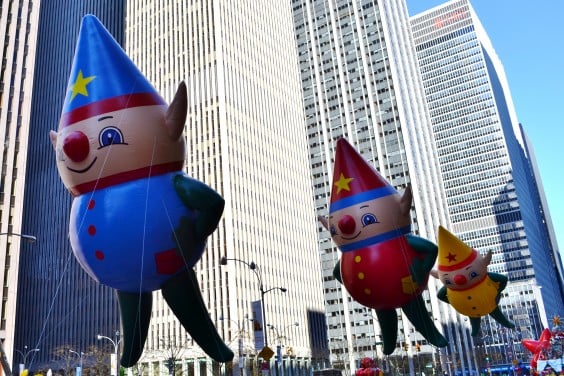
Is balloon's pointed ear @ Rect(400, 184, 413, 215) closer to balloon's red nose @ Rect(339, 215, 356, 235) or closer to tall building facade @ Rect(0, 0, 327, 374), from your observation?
balloon's red nose @ Rect(339, 215, 356, 235)

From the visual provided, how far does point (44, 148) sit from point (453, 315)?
8670cm

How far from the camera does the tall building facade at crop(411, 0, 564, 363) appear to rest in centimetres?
13300

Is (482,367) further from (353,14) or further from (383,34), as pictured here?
(353,14)

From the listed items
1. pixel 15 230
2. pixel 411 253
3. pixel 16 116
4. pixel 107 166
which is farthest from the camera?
pixel 16 116

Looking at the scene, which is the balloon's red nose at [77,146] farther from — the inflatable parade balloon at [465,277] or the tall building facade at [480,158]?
the tall building facade at [480,158]

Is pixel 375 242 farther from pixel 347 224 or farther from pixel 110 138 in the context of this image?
pixel 110 138

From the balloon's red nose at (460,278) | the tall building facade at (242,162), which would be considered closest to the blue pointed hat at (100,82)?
the balloon's red nose at (460,278)

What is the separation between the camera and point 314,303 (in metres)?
92.9

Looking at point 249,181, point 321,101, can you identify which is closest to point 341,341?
point 249,181

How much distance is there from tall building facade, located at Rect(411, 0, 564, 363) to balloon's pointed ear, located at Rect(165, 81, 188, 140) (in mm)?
127328

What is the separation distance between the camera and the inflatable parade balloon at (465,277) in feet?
67.1

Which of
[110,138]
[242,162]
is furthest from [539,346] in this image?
[242,162]

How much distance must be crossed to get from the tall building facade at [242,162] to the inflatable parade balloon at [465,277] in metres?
47.4

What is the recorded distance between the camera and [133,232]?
9656 millimetres
